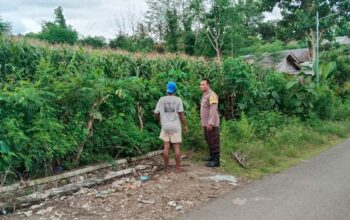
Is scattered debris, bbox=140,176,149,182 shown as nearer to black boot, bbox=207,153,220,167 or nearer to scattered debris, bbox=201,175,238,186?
scattered debris, bbox=201,175,238,186

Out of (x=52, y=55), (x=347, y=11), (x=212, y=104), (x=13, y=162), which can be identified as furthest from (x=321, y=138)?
(x=347, y=11)

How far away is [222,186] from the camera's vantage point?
702cm

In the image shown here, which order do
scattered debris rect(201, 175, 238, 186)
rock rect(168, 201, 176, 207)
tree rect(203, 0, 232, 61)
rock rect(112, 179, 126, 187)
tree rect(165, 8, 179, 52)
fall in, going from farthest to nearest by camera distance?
tree rect(165, 8, 179, 52) → tree rect(203, 0, 232, 61) → scattered debris rect(201, 175, 238, 186) → rock rect(112, 179, 126, 187) → rock rect(168, 201, 176, 207)

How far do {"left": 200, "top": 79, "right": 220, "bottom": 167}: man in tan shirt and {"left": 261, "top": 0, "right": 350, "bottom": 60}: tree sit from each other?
1816 centimetres

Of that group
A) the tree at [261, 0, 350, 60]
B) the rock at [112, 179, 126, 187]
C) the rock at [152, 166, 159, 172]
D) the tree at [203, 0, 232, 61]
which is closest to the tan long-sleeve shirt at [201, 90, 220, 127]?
the rock at [152, 166, 159, 172]

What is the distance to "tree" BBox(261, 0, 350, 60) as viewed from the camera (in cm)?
2495

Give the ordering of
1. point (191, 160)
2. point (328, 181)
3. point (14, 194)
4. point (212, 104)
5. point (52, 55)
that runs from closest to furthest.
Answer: point (14, 194) < point (328, 181) < point (212, 104) < point (191, 160) < point (52, 55)

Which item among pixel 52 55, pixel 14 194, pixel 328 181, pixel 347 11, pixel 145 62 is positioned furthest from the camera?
pixel 347 11

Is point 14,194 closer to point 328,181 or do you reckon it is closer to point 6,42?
point 6,42

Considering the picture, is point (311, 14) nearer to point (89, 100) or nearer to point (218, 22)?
point (218, 22)

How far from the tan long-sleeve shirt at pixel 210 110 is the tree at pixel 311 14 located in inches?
715

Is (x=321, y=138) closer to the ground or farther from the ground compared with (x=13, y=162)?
closer to the ground

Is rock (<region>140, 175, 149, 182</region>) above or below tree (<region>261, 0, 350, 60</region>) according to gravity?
below

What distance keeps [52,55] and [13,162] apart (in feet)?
14.4
